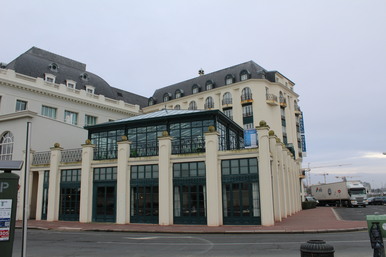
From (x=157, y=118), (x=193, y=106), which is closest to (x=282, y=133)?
(x=193, y=106)

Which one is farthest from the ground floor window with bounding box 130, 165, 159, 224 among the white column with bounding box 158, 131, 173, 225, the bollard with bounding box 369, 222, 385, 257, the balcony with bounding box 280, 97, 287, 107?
the balcony with bounding box 280, 97, 287, 107

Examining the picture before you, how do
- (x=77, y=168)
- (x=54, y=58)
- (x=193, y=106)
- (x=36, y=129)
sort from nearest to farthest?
1. (x=77, y=168)
2. (x=36, y=129)
3. (x=54, y=58)
4. (x=193, y=106)

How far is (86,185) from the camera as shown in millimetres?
25422

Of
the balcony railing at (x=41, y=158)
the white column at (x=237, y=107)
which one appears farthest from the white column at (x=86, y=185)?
the white column at (x=237, y=107)

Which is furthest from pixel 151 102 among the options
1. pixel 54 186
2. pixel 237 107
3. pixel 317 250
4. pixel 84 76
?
pixel 317 250

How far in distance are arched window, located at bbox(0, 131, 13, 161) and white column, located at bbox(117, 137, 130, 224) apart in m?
13.8

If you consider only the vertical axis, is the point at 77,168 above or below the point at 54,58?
below

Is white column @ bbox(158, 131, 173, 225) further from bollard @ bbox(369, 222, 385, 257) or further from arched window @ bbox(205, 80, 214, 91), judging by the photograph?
arched window @ bbox(205, 80, 214, 91)

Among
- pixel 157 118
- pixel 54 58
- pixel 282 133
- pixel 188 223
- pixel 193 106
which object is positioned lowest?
pixel 188 223

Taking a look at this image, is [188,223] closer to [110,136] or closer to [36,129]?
[110,136]

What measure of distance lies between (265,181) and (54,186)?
17.4m

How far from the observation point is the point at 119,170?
2441 centimetres

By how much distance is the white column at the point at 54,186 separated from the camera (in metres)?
26.6

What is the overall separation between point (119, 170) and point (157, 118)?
5309 millimetres
